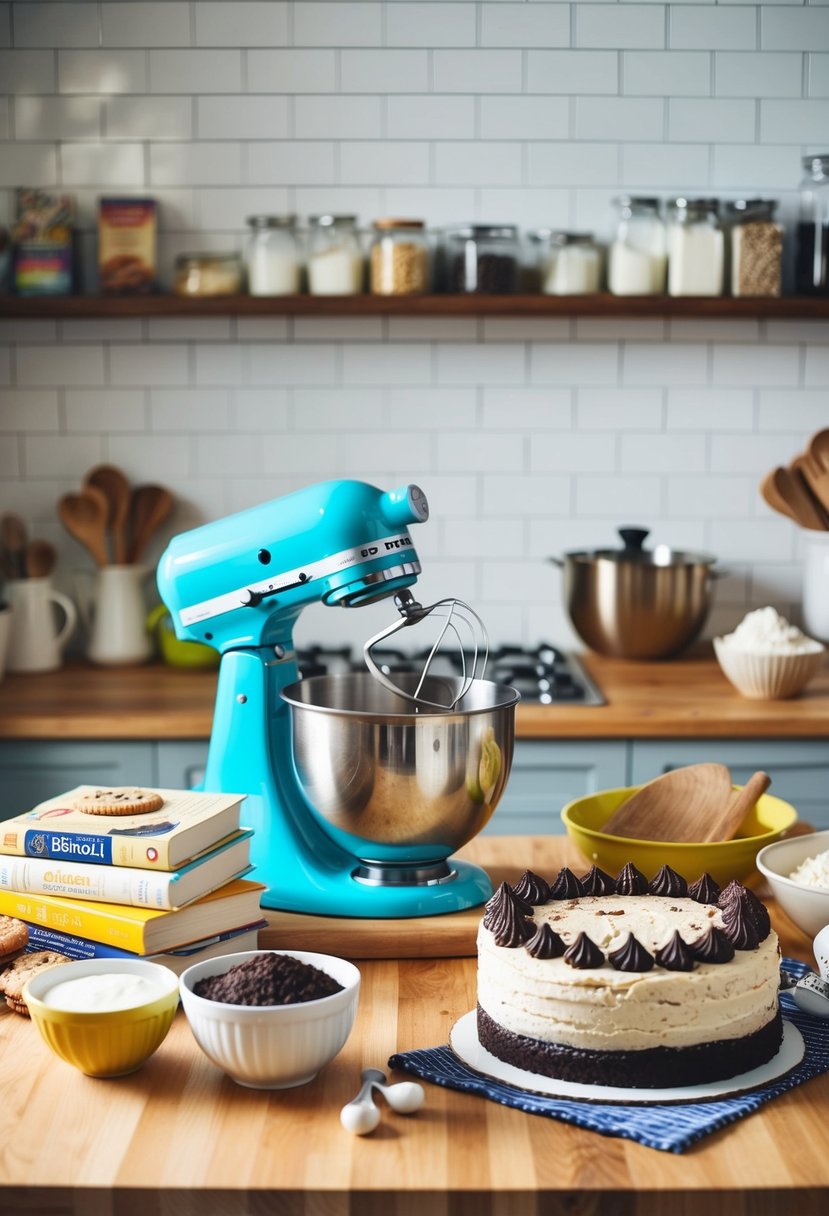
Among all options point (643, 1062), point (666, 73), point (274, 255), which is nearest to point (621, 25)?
point (666, 73)

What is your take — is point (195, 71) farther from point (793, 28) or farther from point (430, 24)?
point (793, 28)

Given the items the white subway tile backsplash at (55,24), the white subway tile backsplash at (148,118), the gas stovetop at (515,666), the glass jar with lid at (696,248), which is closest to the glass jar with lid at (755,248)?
the glass jar with lid at (696,248)

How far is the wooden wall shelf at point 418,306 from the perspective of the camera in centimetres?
321

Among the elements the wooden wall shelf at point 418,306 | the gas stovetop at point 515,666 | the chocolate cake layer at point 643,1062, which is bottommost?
the chocolate cake layer at point 643,1062

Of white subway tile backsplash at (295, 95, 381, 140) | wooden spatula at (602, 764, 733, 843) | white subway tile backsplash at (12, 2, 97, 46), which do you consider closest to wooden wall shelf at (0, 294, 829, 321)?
white subway tile backsplash at (295, 95, 381, 140)

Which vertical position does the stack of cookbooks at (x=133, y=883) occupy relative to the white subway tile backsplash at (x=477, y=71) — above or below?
below

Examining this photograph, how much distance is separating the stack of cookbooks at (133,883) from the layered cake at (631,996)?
33cm

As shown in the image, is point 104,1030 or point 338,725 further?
point 338,725

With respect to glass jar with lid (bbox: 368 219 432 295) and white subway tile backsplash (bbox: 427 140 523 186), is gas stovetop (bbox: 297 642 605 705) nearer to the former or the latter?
glass jar with lid (bbox: 368 219 432 295)

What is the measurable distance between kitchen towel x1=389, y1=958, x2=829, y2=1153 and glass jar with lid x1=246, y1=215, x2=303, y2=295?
2.33 meters

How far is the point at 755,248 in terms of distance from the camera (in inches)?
127

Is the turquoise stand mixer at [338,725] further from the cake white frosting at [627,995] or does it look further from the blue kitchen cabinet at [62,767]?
the blue kitchen cabinet at [62,767]

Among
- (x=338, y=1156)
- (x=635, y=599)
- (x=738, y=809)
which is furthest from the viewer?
(x=635, y=599)

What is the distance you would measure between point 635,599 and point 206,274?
52.5 inches
